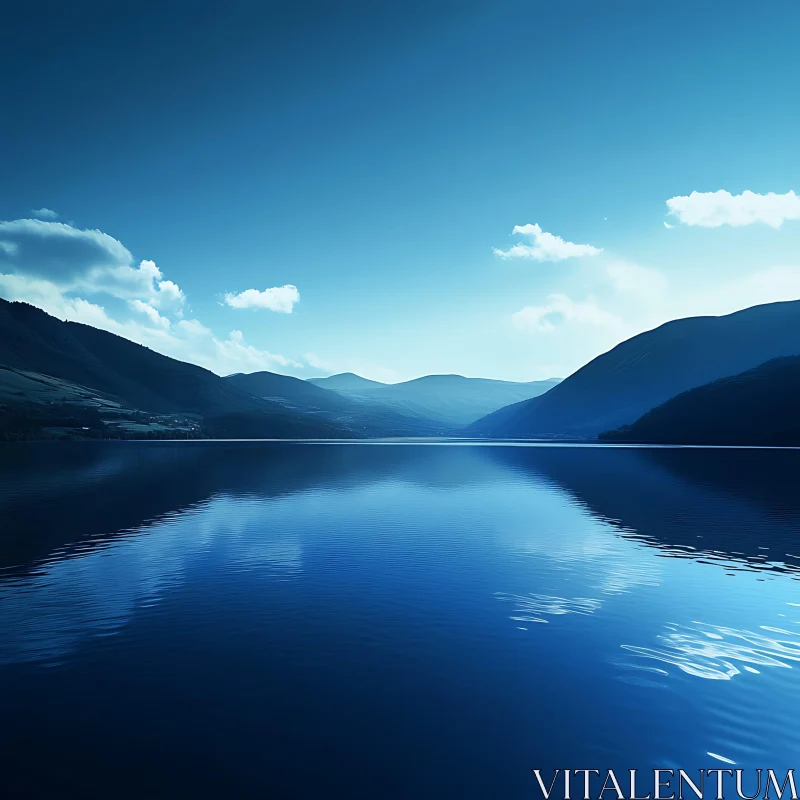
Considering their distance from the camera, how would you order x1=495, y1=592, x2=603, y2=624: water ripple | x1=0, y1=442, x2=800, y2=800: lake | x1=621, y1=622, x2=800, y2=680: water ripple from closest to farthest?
x1=0, y1=442, x2=800, y2=800: lake → x1=621, y1=622, x2=800, y2=680: water ripple → x1=495, y1=592, x2=603, y2=624: water ripple

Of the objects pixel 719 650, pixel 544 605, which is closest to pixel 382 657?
pixel 544 605

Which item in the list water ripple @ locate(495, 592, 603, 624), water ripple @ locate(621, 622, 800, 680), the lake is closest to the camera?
the lake

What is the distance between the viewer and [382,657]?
23.9 m

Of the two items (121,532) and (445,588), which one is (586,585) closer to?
(445,588)

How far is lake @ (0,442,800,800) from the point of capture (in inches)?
634

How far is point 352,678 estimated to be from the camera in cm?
2162

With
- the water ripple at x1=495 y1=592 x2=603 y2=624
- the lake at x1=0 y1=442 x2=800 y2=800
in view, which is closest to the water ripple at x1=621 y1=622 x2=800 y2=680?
the lake at x1=0 y1=442 x2=800 y2=800

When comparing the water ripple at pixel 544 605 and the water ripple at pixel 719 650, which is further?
the water ripple at pixel 544 605

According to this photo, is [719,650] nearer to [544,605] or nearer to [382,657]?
[544,605]

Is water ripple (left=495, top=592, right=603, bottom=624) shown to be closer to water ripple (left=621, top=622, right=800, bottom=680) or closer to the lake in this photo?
the lake

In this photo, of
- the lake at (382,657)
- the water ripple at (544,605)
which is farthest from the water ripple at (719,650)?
the water ripple at (544,605)

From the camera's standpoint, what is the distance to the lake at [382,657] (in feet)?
52.9

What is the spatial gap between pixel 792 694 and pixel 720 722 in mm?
4525

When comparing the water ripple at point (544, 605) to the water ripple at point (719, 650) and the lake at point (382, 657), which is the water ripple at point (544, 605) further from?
the water ripple at point (719, 650)
